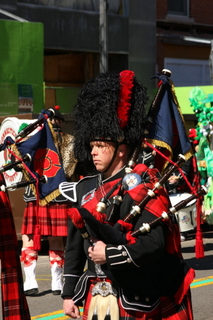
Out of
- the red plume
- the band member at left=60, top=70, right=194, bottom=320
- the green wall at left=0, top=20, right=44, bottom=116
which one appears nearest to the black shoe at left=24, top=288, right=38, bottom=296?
the band member at left=60, top=70, right=194, bottom=320

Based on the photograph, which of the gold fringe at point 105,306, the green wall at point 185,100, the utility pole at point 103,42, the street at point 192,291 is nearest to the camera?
the gold fringe at point 105,306

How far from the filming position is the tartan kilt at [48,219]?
8891 mm

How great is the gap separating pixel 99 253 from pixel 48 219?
4.93 m

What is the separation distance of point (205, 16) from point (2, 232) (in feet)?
65.9

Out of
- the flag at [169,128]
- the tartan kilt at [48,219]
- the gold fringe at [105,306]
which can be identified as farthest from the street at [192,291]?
the gold fringe at [105,306]

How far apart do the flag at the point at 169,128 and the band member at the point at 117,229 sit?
0.41 metres

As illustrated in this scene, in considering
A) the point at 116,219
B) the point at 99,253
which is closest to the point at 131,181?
the point at 116,219

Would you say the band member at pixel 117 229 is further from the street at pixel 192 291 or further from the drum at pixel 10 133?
the drum at pixel 10 133

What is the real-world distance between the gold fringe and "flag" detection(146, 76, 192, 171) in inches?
42.1

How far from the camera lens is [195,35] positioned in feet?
80.9

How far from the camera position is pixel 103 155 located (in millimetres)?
4363

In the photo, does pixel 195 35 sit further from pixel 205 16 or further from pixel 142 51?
pixel 142 51

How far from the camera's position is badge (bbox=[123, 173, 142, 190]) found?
4211 millimetres

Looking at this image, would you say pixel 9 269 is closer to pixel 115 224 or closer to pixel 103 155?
pixel 103 155
